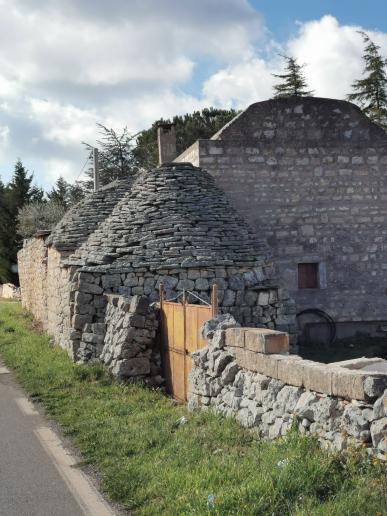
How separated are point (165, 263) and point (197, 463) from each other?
609cm

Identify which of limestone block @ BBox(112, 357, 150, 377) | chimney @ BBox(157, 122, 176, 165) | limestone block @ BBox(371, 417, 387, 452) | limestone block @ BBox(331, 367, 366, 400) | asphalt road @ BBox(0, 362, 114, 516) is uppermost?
chimney @ BBox(157, 122, 176, 165)

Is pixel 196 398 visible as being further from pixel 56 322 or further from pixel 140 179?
pixel 140 179

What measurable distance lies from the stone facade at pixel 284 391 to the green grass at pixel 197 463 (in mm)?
175

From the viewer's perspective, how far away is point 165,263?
36.5 ft

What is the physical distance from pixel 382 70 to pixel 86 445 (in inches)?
1127

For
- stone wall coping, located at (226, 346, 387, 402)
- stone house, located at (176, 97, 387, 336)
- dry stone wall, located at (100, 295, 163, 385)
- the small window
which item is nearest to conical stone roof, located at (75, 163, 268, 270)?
dry stone wall, located at (100, 295, 163, 385)

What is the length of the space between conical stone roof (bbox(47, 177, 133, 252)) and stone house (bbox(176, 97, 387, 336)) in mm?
2223

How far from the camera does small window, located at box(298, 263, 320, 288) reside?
50.1 feet

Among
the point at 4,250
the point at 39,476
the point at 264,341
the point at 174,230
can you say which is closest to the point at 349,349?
the point at 174,230

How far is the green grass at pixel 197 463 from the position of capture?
164 inches

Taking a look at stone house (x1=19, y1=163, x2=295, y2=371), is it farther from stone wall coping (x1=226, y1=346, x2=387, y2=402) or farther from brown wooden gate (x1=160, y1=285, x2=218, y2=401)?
stone wall coping (x1=226, y1=346, x2=387, y2=402)

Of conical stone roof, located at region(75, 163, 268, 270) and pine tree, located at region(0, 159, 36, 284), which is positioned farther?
pine tree, located at region(0, 159, 36, 284)

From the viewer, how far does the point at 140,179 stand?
1432cm

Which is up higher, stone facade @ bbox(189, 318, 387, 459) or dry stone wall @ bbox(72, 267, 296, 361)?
dry stone wall @ bbox(72, 267, 296, 361)
